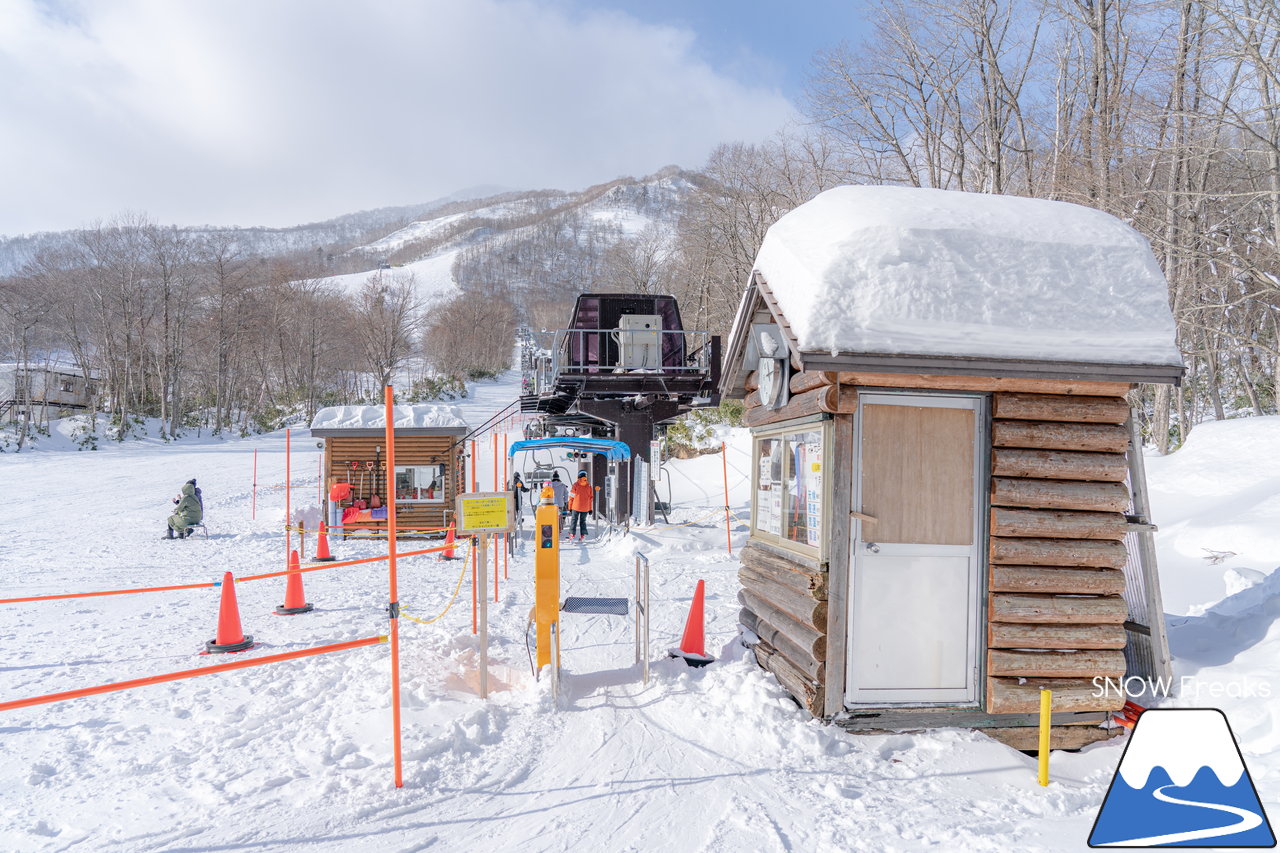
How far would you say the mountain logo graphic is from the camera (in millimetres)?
3656

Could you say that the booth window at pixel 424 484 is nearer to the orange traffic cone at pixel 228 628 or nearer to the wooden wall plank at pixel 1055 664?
the orange traffic cone at pixel 228 628

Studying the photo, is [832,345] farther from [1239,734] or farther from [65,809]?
[65,809]

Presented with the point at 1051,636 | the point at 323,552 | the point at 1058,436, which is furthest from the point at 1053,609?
the point at 323,552

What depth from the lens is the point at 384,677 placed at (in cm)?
639

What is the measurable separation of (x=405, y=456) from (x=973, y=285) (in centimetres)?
1573

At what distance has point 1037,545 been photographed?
5504 mm

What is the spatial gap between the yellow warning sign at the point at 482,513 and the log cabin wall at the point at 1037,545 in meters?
2.86

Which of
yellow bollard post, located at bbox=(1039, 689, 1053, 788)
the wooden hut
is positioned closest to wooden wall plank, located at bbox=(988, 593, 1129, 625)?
yellow bollard post, located at bbox=(1039, 689, 1053, 788)

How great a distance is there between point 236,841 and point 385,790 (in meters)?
0.84

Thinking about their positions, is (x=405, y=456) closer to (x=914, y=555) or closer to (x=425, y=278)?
(x=914, y=555)

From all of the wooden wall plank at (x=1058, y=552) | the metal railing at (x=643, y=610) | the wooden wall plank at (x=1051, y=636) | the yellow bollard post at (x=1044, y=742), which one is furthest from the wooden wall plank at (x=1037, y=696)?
the metal railing at (x=643, y=610)

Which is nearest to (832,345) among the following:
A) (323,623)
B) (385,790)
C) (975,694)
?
(975,694)

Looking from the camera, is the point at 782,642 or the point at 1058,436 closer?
the point at 1058,436

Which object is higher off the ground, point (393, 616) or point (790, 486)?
point (790, 486)
